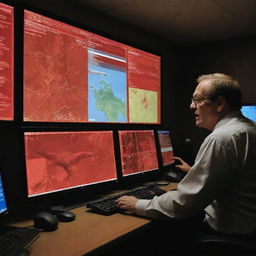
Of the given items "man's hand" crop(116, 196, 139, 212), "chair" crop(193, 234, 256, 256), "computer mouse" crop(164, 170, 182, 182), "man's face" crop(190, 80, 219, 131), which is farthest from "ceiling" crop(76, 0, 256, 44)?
"chair" crop(193, 234, 256, 256)

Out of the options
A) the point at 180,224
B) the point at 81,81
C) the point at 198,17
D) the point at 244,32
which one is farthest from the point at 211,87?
the point at 244,32

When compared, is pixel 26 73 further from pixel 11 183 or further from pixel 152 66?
pixel 152 66

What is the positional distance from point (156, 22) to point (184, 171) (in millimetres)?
1488

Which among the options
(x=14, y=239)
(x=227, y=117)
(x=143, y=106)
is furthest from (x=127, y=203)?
(x=143, y=106)

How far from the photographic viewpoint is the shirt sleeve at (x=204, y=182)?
1.39 m

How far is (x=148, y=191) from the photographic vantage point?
195cm

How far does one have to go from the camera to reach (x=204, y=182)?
1386 millimetres

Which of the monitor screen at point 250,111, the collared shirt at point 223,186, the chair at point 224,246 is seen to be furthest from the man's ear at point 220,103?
the monitor screen at point 250,111

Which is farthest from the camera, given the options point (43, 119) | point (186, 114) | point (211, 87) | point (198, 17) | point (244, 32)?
point (186, 114)
